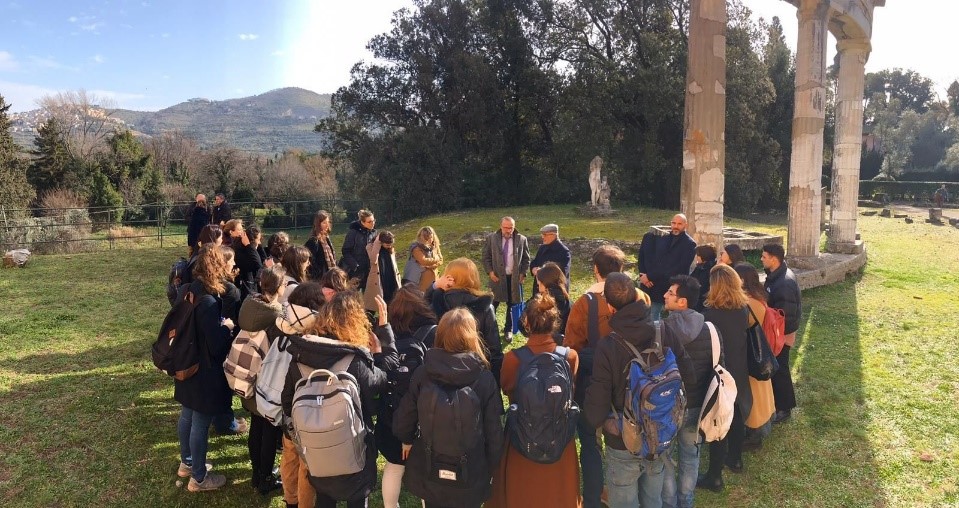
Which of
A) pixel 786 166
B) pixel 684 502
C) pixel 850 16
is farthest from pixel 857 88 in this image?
pixel 786 166

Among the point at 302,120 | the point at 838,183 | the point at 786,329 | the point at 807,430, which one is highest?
the point at 302,120

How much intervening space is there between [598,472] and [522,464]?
89 cm

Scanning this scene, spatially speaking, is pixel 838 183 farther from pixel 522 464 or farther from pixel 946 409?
pixel 522 464

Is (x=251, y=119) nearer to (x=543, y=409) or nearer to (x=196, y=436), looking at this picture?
(x=196, y=436)

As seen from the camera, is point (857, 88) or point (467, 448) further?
point (857, 88)

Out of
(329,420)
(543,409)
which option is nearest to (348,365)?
(329,420)

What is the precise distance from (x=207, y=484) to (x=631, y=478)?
3184 millimetres

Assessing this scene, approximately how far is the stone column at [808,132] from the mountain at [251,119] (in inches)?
3647

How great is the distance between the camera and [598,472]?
13.2ft

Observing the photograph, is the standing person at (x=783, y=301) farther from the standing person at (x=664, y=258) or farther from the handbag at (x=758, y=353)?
the standing person at (x=664, y=258)

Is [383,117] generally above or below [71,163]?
above

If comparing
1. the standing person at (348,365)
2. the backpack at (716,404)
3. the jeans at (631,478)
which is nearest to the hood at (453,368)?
the standing person at (348,365)

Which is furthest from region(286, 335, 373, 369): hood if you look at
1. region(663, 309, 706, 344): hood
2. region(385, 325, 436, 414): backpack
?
region(663, 309, 706, 344): hood

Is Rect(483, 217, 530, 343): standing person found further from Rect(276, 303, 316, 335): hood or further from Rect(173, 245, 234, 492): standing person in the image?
Rect(276, 303, 316, 335): hood
